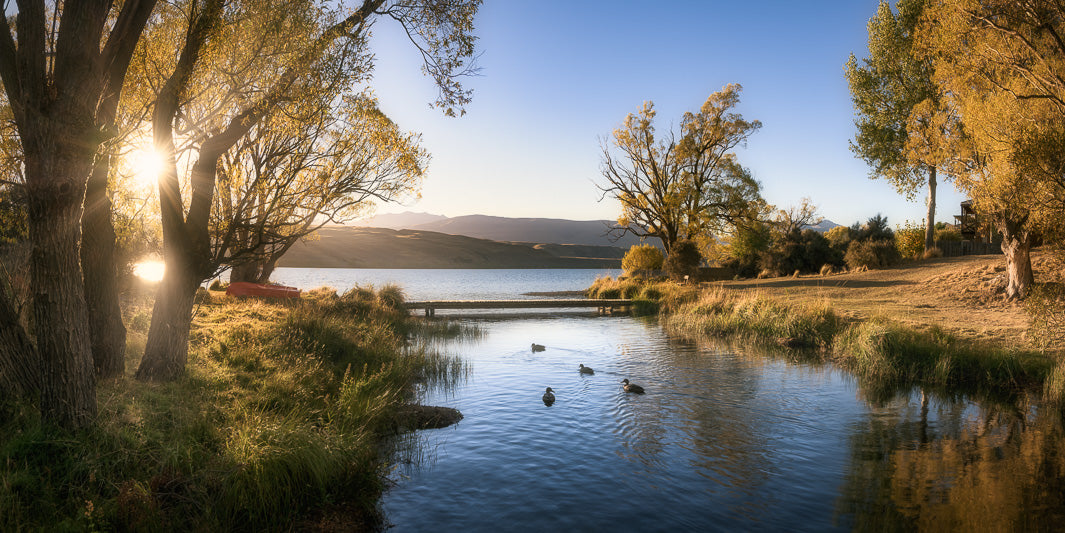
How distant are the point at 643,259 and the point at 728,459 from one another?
34.1m

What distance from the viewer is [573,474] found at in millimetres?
7777

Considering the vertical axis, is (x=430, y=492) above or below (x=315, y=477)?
below

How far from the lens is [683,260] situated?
3516 cm

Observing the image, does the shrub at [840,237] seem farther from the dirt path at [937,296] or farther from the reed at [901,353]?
the reed at [901,353]

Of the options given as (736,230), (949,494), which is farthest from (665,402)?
(736,230)

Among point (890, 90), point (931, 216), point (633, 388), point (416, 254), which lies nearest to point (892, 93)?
point (890, 90)

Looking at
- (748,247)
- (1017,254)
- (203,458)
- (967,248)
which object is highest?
(748,247)

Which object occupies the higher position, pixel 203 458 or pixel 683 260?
pixel 683 260

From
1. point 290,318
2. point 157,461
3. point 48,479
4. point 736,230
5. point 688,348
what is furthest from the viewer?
point 736,230

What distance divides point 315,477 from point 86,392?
260 centimetres

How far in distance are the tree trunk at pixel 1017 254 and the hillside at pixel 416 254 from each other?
10521cm

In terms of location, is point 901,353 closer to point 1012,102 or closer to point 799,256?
point 1012,102

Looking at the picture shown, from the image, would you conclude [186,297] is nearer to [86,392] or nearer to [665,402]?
[86,392]

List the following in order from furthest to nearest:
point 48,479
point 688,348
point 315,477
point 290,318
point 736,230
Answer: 1. point 736,230
2. point 688,348
3. point 290,318
4. point 315,477
5. point 48,479
